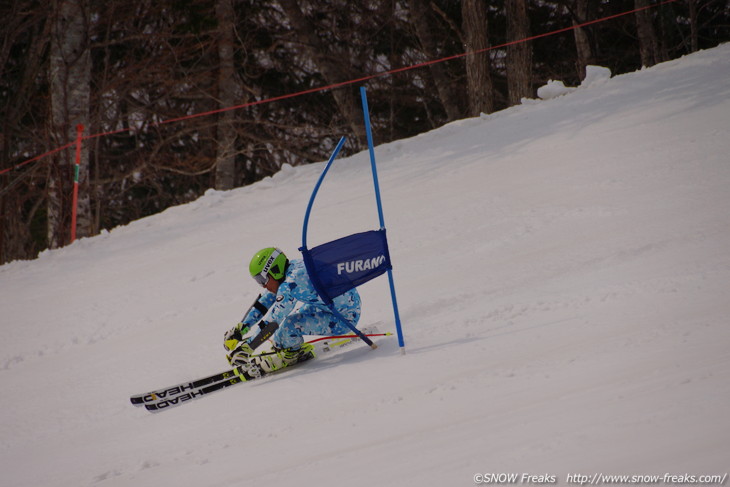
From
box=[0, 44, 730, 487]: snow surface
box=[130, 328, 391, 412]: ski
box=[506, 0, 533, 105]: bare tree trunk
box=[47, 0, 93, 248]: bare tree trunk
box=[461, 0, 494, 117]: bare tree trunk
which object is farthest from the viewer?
box=[506, 0, 533, 105]: bare tree trunk

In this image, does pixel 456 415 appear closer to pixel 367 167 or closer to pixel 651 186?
pixel 651 186

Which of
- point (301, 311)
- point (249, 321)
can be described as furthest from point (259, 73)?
point (301, 311)

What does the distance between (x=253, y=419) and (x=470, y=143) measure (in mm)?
7094

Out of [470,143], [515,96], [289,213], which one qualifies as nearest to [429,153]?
[470,143]

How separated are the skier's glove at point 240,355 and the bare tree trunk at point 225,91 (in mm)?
11017

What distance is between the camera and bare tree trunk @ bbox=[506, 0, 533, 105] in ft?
44.4

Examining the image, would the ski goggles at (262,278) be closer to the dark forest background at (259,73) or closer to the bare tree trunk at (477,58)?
the bare tree trunk at (477,58)

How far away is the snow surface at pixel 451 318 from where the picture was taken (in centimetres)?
316

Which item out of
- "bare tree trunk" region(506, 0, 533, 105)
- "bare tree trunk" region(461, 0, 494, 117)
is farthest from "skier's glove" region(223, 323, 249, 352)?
"bare tree trunk" region(506, 0, 533, 105)

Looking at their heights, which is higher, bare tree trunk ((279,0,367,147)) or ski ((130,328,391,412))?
Result: bare tree trunk ((279,0,367,147))

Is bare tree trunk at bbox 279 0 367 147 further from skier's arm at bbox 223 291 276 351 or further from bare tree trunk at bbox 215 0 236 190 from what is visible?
skier's arm at bbox 223 291 276 351

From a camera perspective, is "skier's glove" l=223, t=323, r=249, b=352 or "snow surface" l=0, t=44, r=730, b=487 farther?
"skier's glove" l=223, t=323, r=249, b=352

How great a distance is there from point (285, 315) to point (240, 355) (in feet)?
1.49

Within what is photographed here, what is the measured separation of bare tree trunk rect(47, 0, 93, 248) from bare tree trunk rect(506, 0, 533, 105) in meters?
7.78
